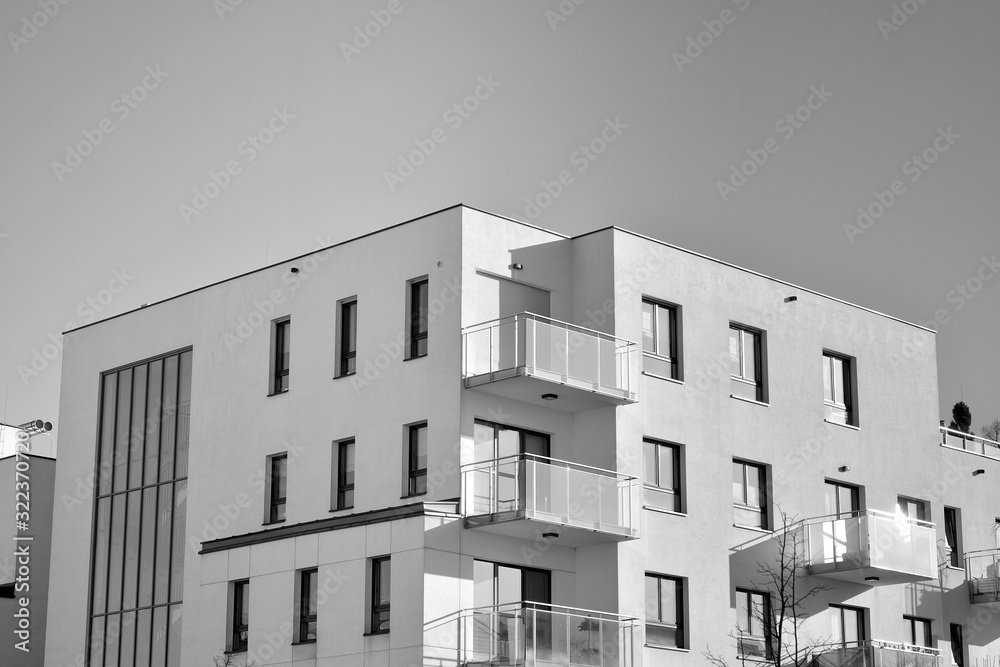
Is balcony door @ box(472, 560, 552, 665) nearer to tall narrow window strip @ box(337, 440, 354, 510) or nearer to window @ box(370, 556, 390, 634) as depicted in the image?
window @ box(370, 556, 390, 634)

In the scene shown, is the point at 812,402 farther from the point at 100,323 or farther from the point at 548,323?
the point at 100,323

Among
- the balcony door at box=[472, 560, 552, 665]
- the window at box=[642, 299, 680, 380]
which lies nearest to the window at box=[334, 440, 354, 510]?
the balcony door at box=[472, 560, 552, 665]

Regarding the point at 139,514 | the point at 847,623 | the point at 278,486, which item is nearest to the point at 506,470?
the point at 278,486

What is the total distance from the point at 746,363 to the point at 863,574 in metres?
5.45

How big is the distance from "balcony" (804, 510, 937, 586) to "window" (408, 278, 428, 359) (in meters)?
9.92

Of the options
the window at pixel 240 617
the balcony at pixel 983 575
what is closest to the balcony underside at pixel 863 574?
the balcony at pixel 983 575

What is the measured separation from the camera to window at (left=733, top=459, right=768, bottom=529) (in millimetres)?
31797

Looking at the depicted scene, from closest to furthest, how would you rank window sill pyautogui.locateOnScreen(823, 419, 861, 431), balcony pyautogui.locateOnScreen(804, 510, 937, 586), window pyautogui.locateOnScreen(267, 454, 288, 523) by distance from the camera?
window pyautogui.locateOnScreen(267, 454, 288, 523), balcony pyautogui.locateOnScreen(804, 510, 937, 586), window sill pyautogui.locateOnScreen(823, 419, 861, 431)

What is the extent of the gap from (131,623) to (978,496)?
22.1 metres

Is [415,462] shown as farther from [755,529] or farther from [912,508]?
[912,508]

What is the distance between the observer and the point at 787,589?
3145 centimetres

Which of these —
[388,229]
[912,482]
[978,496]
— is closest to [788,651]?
[912,482]

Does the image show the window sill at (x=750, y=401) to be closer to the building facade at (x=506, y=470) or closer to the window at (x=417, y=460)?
the building facade at (x=506, y=470)

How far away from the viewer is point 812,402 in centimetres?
3384
